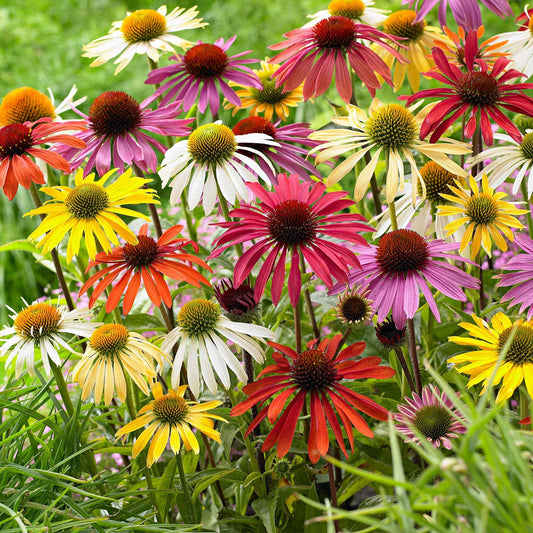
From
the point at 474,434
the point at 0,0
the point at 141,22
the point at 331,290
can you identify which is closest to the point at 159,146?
the point at 141,22

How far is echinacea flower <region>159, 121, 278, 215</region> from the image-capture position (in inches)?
41.9

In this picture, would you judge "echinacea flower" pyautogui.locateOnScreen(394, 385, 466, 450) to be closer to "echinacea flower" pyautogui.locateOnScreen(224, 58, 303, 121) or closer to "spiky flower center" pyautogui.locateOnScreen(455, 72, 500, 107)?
"spiky flower center" pyautogui.locateOnScreen(455, 72, 500, 107)

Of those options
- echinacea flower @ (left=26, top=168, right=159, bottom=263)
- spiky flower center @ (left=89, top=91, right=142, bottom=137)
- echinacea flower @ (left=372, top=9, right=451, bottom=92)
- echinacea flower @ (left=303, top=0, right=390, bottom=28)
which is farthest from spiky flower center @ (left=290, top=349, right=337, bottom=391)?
echinacea flower @ (left=303, top=0, right=390, bottom=28)

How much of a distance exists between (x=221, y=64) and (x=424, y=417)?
0.78 m

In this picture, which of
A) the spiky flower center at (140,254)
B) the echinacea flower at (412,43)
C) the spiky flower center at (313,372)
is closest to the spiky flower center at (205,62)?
the echinacea flower at (412,43)

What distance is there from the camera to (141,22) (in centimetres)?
139

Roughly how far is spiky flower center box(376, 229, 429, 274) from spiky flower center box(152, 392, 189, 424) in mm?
364

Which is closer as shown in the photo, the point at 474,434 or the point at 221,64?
the point at 474,434

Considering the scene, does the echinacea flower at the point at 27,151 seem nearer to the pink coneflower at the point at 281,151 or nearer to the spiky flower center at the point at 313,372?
the pink coneflower at the point at 281,151

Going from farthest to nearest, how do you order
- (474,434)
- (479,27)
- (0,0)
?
(0,0)
(479,27)
(474,434)

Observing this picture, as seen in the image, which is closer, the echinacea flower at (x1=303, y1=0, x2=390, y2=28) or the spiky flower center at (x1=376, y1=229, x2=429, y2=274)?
the spiky flower center at (x1=376, y1=229, x2=429, y2=274)

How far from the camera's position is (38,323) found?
1.05 m

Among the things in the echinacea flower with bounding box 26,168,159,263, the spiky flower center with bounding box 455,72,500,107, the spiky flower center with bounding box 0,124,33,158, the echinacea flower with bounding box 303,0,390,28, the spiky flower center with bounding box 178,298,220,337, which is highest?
the echinacea flower with bounding box 303,0,390,28

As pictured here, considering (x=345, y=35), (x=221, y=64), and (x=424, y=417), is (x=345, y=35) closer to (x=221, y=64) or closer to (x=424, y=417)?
(x=221, y=64)
